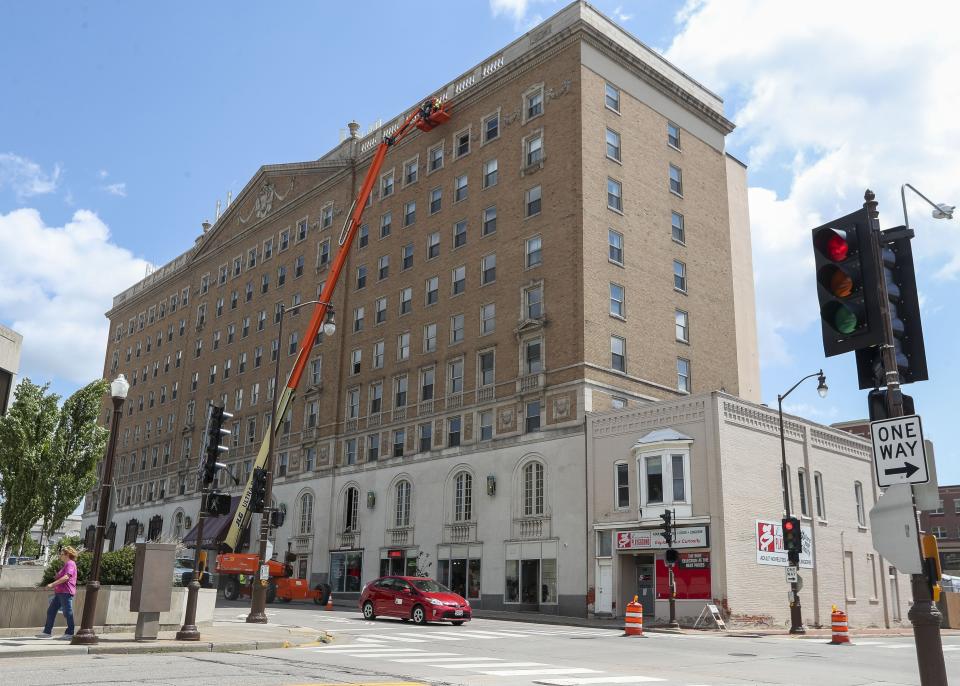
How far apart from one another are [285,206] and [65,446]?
41338 millimetres

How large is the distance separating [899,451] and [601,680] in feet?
22.9

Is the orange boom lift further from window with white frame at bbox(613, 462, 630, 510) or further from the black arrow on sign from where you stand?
the black arrow on sign

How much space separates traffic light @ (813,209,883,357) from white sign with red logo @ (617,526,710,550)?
1089 inches

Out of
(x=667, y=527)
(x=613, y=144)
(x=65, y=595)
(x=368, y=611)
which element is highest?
(x=613, y=144)

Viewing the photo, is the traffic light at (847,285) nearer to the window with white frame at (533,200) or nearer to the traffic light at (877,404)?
the traffic light at (877,404)

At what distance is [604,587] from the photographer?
37938 millimetres

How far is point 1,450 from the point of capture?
28391 mm

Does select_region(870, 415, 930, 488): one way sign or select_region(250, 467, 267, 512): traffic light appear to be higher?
select_region(250, 467, 267, 512): traffic light

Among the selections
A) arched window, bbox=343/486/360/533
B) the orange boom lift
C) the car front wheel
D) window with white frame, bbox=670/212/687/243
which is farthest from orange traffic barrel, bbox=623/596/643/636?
arched window, bbox=343/486/360/533

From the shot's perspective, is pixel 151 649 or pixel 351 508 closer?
pixel 151 649

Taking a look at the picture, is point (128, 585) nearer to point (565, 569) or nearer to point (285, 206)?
point (565, 569)

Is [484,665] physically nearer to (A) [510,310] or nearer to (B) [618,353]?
(B) [618,353]

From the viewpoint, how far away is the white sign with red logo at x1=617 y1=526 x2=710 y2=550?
35.3 meters

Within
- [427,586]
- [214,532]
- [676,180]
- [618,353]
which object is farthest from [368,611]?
[676,180]
